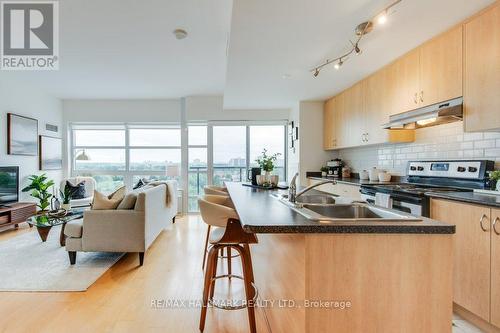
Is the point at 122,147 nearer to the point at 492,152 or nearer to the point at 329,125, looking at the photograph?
the point at 329,125

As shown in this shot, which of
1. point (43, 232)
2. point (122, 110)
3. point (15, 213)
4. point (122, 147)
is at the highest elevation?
point (122, 110)

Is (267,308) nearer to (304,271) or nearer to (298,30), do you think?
(304,271)

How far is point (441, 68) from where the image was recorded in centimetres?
238

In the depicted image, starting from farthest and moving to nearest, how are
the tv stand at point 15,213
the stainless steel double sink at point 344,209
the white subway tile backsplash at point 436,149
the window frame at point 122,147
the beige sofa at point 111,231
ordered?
the window frame at point 122,147, the tv stand at point 15,213, the beige sofa at point 111,231, the white subway tile backsplash at point 436,149, the stainless steel double sink at point 344,209

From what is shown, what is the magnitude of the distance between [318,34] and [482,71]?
1.29 m

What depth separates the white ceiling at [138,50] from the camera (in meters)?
2.70

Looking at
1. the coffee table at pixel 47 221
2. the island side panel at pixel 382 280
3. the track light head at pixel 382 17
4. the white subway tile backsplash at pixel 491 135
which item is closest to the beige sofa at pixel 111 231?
the coffee table at pixel 47 221

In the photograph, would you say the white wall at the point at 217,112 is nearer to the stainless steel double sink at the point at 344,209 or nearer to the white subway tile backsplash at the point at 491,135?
the white subway tile backsplash at the point at 491,135

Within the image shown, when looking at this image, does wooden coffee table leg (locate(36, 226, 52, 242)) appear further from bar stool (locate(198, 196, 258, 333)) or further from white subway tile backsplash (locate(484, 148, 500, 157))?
white subway tile backsplash (locate(484, 148, 500, 157))

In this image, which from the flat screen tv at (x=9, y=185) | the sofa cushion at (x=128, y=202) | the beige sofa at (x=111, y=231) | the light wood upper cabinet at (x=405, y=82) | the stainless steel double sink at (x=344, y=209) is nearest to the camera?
the stainless steel double sink at (x=344, y=209)

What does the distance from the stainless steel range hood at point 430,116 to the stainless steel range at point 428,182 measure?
17.1 inches

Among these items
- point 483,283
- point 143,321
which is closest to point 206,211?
point 143,321

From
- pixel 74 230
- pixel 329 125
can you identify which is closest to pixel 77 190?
pixel 74 230

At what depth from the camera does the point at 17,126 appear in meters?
4.90
